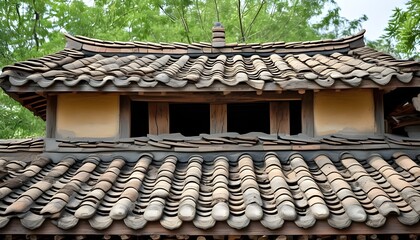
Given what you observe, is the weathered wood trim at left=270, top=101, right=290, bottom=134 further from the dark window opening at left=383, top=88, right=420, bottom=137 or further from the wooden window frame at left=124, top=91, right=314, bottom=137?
the dark window opening at left=383, top=88, right=420, bottom=137

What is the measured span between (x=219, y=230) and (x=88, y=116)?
11.4 feet

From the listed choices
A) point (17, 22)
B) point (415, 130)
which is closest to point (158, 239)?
point (415, 130)

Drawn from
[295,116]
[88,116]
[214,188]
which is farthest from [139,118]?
[214,188]

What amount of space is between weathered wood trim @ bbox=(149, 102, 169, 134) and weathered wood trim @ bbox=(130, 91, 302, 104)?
0.15 metres

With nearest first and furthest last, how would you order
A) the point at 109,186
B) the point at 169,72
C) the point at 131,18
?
the point at 109,186, the point at 169,72, the point at 131,18

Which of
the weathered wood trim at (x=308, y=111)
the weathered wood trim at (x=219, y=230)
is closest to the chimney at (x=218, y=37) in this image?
the weathered wood trim at (x=308, y=111)

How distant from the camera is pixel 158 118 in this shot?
7.98m

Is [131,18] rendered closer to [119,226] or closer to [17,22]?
[17,22]

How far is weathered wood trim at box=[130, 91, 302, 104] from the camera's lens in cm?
769

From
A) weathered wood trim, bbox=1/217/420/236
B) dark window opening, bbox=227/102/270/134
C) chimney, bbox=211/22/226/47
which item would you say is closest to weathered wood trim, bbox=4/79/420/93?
dark window opening, bbox=227/102/270/134

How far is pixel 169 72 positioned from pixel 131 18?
11.5 meters

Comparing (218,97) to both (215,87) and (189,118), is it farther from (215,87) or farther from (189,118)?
(189,118)

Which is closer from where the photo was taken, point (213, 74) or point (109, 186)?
point (109, 186)

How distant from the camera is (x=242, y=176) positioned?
639 cm
